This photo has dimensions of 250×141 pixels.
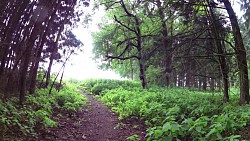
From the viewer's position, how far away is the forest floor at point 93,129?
560cm

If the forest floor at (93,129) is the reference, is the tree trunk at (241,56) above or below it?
above

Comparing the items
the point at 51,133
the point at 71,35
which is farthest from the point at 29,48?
the point at 71,35

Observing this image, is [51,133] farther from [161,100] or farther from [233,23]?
[233,23]

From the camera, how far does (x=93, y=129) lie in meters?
6.71

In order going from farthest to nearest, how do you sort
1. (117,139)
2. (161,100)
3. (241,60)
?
(161,100), (241,60), (117,139)

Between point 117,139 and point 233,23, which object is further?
point 233,23

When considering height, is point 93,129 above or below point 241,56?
below

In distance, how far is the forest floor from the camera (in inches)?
220

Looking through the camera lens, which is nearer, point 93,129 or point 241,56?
point 93,129

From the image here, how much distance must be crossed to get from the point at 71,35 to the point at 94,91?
16.5 feet

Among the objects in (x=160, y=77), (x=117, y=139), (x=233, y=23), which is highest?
(x=233, y=23)

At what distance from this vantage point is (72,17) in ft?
43.0

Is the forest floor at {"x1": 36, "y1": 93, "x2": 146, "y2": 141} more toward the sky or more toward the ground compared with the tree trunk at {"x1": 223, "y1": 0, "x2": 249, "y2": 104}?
more toward the ground

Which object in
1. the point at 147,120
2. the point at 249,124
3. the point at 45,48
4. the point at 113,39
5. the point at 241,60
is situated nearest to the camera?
the point at 249,124
